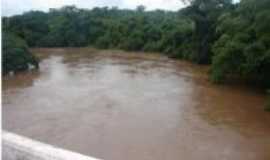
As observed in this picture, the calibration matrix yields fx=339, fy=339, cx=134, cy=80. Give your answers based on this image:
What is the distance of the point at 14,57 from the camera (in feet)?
53.1

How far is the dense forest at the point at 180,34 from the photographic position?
11314 millimetres

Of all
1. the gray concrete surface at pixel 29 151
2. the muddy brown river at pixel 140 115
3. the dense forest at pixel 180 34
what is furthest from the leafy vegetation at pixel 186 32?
the gray concrete surface at pixel 29 151

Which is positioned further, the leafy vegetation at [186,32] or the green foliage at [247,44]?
the leafy vegetation at [186,32]

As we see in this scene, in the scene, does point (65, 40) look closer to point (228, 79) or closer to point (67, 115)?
point (228, 79)

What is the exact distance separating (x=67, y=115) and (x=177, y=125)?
2.99m

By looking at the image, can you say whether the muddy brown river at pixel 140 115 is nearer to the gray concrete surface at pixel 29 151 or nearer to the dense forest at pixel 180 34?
the dense forest at pixel 180 34

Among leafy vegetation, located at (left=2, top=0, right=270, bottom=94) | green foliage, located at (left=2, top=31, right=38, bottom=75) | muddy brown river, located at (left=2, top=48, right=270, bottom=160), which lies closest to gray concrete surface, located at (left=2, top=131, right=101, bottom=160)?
muddy brown river, located at (left=2, top=48, right=270, bottom=160)

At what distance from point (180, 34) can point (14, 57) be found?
10.8 m

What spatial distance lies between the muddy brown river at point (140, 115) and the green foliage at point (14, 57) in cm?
97

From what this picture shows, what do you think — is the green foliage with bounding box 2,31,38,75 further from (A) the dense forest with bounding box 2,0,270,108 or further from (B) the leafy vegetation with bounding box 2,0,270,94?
(B) the leafy vegetation with bounding box 2,0,270,94

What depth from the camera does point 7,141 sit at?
2.21 m

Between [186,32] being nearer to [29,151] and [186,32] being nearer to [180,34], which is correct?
[180,34]

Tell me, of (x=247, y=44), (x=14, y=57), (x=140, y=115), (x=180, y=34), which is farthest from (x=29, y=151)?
(x=180, y=34)

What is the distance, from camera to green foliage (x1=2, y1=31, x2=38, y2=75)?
1568 cm
